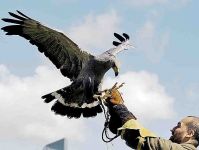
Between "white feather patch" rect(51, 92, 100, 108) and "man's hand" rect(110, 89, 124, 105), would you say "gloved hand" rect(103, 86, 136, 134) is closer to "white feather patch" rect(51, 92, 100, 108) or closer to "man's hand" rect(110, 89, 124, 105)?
"man's hand" rect(110, 89, 124, 105)

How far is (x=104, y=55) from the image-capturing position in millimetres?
7105

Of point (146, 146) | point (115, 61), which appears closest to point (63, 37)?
point (115, 61)

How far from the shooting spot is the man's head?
3312 millimetres

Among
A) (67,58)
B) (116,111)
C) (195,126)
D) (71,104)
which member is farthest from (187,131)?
(67,58)

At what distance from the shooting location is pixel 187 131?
3318mm

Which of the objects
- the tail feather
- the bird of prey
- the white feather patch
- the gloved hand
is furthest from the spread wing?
the gloved hand

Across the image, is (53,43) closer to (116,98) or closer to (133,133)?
(116,98)

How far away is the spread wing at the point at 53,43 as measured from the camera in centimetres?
739

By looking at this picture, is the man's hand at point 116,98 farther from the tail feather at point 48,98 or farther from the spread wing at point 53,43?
the spread wing at point 53,43

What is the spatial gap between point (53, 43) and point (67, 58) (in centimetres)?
31

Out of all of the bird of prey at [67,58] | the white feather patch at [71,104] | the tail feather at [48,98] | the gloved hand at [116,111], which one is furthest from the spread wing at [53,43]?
the gloved hand at [116,111]

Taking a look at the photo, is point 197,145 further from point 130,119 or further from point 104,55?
point 104,55

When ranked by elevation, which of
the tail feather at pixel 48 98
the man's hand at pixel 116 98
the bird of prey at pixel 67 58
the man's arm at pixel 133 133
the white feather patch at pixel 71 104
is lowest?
the man's arm at pixel 133 133

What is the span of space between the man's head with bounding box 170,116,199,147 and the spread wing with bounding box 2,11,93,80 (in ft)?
13.3
